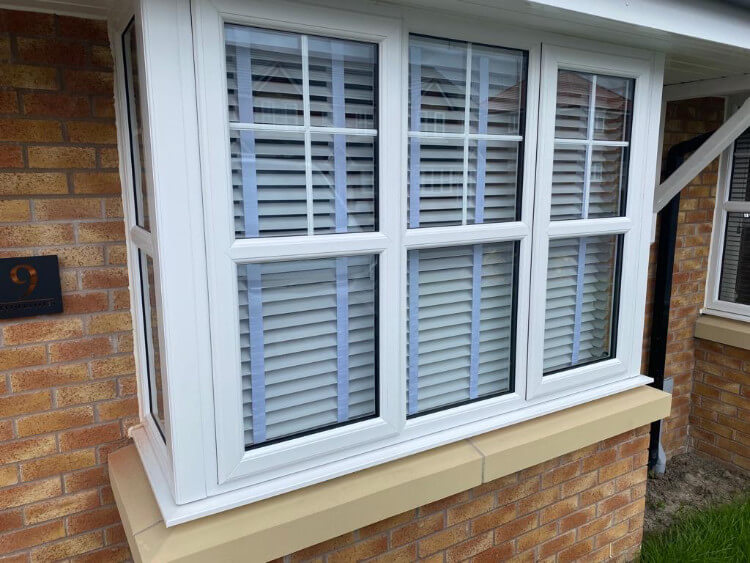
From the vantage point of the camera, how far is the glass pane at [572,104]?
2412 mm

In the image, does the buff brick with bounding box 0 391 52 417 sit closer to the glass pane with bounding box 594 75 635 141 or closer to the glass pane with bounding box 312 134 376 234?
the glass pane with bounding box 312 134 376 234

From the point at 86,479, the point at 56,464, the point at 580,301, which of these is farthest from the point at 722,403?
the point at 56,464

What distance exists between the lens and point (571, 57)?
2.34 m

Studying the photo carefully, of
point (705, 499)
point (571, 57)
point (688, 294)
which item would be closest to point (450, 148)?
point (571, 57)

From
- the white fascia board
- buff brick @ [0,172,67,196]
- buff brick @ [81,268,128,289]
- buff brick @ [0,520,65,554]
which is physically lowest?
buff brick @ [0,520,65,554]

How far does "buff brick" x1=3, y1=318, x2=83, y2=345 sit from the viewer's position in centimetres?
195

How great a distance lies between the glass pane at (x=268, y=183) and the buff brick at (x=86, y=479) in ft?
3.76

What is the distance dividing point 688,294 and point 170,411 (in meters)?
3.97

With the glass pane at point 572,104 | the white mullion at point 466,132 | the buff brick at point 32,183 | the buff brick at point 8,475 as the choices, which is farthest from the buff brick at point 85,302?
the glass pane at point 572,104

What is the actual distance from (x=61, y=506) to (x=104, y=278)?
0.88m

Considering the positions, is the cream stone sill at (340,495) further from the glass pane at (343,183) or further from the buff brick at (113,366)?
the glass pane at (343,183)

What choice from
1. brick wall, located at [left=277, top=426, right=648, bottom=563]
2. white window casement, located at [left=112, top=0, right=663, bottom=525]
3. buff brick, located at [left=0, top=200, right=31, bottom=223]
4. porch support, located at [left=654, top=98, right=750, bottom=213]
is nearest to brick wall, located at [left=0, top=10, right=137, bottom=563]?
buff brick, located at [left=0, top=200, right=31, bottom=223]

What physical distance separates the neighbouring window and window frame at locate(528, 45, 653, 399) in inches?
76.5

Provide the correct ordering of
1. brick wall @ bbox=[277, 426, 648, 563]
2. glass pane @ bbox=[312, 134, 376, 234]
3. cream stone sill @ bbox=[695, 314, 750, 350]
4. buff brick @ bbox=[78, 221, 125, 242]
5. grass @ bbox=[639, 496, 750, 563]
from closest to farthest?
1. glass pane @ bbox=[312, 134, 376, 234]
2. buff brick @ bbox=[78, 221, 125, 242]
3. brick wall @ bbox=[277, 426, 648, 563]
4. grass @ bbox=[639, 496, 750, 563]
5. cream stone sill @ bbox=[695, 314, 750, 350]
